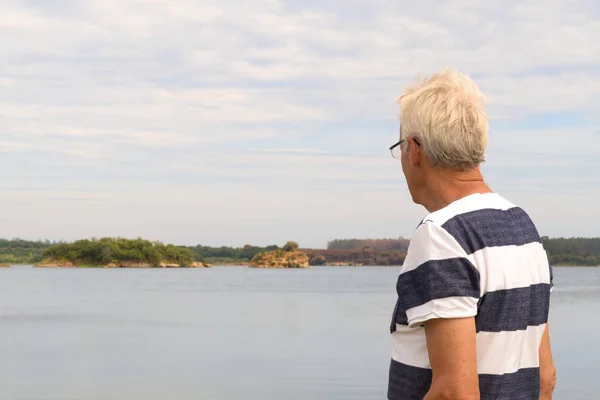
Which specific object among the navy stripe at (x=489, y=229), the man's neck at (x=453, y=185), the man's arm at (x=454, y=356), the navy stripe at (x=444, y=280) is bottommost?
the man's arm at (x=454, y=356)

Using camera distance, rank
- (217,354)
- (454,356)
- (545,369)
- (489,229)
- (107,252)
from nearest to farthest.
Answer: (454,356)
(489,229)
(545,369)
(217,354)
(107,252)

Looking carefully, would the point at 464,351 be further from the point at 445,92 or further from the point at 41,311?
the point at 41,311

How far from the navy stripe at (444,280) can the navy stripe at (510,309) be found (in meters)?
0.07

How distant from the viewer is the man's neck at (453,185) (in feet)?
6.84

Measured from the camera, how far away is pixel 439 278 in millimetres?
1889

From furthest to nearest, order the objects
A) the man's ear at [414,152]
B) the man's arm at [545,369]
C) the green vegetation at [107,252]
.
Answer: the green vegetation at [107,252]
the man's arm at [545,369]
the man's ear at [414,152]

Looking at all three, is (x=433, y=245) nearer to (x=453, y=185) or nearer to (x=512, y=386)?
(x=453, y=185)

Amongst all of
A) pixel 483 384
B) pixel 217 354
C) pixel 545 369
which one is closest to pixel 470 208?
pixel 483 384

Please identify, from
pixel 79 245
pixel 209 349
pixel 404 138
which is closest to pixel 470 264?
pixel 404 138

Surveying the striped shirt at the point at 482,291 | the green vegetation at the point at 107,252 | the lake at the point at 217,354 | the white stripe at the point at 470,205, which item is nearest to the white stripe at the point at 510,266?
the striped shirt at the point at 482,291

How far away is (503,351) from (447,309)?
0.83ft

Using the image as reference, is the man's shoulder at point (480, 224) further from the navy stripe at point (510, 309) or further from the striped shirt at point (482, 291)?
the navy stripe at point (510, 309)

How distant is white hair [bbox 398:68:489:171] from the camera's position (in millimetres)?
2033

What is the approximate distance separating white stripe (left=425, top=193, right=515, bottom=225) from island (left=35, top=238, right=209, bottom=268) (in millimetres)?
111264
